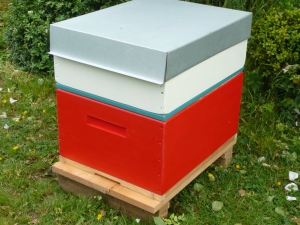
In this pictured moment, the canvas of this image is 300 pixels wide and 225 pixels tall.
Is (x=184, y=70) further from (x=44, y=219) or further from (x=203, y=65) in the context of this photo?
(x=44, y=219)

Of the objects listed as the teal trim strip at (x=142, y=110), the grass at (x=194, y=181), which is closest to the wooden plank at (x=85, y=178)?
the grass at (x=194, y=181)

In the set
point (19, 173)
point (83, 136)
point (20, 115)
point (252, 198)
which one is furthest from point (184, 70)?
point (20, 115)

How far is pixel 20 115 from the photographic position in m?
3.54

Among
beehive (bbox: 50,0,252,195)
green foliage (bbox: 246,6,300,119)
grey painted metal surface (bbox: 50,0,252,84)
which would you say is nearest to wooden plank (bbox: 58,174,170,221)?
beehive (bbox: 50,0,252,195)

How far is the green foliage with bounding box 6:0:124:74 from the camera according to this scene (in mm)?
3984

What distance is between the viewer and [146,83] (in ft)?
7.15

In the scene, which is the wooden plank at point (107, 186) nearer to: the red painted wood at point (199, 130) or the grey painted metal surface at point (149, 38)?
the red painted wood at point (199, 130)

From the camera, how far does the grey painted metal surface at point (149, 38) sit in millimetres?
2143

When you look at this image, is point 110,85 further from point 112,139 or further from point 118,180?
point 118,180

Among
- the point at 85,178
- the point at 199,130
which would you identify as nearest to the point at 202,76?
the point at 199,130

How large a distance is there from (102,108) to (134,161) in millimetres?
281

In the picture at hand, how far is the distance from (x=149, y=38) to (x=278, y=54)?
1293 mm

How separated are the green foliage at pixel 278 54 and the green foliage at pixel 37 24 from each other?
1176 millimetres

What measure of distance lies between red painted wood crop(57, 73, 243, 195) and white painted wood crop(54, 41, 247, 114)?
0.19ft
